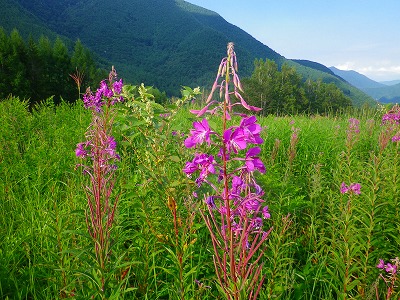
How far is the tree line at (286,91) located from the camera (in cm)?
7294

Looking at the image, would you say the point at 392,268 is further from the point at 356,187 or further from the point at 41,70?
the point at 41,70

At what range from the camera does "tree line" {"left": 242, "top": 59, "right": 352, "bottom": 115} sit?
239ft

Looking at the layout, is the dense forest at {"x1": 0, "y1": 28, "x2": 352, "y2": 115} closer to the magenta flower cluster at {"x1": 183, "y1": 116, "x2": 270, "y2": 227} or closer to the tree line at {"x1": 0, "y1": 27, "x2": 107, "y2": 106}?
the tree line at {"x1": 0, "y1": 27, "x2": 107, "y2": 106}

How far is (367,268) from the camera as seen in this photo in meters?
2.38

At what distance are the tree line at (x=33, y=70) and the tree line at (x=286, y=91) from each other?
38.4m

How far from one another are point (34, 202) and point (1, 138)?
6.99 feet

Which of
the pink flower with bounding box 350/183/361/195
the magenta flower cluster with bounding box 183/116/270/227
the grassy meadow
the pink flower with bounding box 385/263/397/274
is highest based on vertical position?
the magenta flower cluster with bounding box 183/116/270/227

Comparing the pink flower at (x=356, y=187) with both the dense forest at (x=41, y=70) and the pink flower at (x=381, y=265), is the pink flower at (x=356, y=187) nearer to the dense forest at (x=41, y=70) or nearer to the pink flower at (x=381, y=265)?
the pink flower at (x=381, y=265)

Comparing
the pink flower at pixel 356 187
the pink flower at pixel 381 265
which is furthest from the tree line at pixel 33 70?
the pink flower at pixel 381 265

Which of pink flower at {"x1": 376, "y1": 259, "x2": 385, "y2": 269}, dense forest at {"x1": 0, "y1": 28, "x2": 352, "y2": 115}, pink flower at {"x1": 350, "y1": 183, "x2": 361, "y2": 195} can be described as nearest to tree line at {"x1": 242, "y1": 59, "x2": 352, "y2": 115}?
dense forest at {"x1": 0, "y1": 28, "x2": 352, "y2": 115}

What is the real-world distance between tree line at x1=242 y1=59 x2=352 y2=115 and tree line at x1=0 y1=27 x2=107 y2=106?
38365 millimetres

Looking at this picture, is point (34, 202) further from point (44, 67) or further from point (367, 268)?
point (44, 67)

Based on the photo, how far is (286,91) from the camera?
76.0 metres

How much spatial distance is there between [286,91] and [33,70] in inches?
2160
